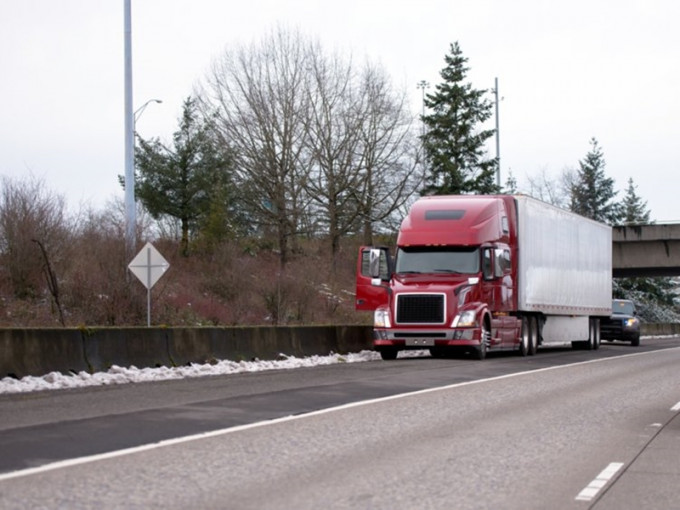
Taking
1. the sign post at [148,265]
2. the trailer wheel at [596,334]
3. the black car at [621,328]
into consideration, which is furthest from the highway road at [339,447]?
the black car at [621,328]

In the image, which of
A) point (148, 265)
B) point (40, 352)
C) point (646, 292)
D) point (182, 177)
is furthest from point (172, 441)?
point (646, 292)

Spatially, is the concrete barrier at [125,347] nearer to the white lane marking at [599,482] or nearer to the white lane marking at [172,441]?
the white lane marking at [172,441]

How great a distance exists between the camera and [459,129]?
221 ft

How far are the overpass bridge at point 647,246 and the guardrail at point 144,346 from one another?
34.5 meters

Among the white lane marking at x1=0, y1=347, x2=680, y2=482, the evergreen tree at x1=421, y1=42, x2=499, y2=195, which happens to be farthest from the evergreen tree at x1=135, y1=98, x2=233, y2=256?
the white lane marking at x1=0, y1=347, x2=680, y2=482

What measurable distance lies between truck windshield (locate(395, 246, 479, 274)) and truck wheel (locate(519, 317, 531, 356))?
150 inches

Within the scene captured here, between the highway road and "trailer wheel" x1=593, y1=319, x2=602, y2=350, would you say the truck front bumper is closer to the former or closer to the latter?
the highway road

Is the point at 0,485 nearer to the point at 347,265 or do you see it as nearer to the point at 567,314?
the point at 567,314

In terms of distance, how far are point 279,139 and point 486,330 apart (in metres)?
28.3

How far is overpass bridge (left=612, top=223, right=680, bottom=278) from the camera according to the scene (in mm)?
59656

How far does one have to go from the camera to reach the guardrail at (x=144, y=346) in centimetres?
1683

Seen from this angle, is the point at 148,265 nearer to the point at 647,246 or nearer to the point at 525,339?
the point at 525,339

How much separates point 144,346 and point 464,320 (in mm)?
9840

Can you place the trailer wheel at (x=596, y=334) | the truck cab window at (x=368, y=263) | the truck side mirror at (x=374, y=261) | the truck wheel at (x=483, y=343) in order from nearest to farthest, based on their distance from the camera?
the truck wheel at (x=483, y=343)
the truck side mirror at (x=374, y=261)
the truck cab window at (x=368, y=263)
the trailer wheel at (x=596, y=334)
